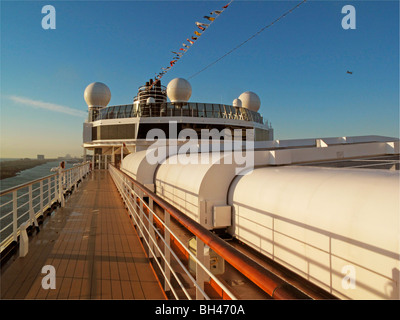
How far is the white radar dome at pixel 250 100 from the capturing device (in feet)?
102

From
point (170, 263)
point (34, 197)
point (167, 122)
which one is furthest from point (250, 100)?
point (170, 263)

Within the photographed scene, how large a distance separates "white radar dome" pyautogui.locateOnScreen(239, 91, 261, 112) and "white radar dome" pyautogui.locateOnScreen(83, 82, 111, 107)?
51.7ft

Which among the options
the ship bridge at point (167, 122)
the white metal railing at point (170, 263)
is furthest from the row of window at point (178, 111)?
the white metal railing at point (170, 263)

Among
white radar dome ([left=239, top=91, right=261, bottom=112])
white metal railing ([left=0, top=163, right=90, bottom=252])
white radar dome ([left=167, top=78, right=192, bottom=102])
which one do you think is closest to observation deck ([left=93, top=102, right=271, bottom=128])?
white radar dome ([left=167, top=78, right=192, bottom=102])

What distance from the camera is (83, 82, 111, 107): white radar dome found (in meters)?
29.2

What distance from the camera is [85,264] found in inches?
130

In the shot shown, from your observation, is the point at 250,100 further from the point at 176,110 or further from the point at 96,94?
the point at 96,94

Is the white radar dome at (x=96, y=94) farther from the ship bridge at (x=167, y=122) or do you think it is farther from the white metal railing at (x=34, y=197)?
the white metal railing at (x=34, y=197)

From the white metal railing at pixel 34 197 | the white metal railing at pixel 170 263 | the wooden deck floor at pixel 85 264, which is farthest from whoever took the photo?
the white metal railing at pixel 34 197

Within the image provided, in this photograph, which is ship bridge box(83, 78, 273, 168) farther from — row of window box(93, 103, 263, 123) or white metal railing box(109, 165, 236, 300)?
white metal railing box(109, 165, 236, 300)

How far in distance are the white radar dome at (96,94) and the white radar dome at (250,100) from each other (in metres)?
15.8

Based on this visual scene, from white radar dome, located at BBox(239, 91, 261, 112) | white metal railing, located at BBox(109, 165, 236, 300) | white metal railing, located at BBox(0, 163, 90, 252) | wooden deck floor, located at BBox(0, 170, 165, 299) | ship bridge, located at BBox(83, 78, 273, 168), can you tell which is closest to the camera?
white metal railing, located at BBox(109, 165, 236, 300)

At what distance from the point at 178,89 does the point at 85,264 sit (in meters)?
22.9
